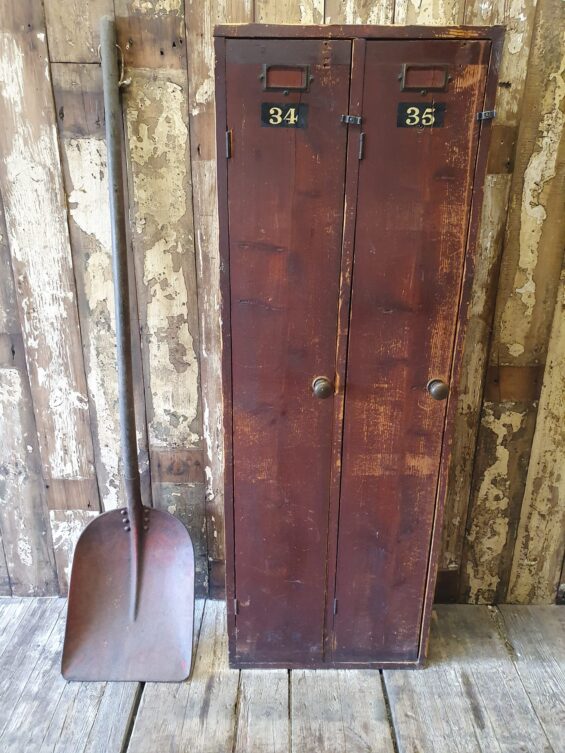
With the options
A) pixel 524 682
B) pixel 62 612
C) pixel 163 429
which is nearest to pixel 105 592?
pixel 62 612

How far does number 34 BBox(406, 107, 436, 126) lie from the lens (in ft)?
4.00

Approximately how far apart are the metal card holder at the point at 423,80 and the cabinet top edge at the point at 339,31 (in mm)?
55

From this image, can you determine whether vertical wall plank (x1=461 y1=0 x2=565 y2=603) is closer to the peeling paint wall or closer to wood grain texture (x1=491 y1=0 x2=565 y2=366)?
wood grain texture (x1=491 y1=0 x2=565 y2=366)

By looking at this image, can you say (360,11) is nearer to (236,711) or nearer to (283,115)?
(283,115)

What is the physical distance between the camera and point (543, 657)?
1.71 metres

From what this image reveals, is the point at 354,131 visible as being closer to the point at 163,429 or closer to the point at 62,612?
the point at 163,429

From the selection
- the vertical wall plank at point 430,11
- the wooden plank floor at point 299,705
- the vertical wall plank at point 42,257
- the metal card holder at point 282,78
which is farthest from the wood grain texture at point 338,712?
the vertical wall plank at point 430,11

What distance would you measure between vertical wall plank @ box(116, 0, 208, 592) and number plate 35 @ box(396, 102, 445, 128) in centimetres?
60

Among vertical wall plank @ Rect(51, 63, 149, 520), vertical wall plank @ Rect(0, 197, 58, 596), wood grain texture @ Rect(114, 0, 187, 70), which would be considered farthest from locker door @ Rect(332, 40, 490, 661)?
vertical wall plank @ Rect(0, 197, 58, 596)

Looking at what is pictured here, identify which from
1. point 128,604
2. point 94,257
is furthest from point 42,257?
point 128,604

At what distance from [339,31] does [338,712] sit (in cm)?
168

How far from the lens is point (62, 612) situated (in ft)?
6.07

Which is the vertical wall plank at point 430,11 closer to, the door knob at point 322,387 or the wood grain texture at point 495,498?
the door knob at point 322,387

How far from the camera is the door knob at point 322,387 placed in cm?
136
